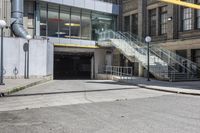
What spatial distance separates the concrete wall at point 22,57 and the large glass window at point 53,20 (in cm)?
726

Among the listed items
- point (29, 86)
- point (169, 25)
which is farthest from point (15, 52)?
point (169, 25)

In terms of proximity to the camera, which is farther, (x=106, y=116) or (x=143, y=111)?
(x=143, y=111)

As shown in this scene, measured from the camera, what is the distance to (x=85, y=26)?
116 feet

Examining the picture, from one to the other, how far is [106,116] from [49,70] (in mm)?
18693

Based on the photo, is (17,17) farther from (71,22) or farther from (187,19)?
(187,19)

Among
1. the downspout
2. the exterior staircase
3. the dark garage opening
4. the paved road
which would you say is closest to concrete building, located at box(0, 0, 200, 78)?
the downspout

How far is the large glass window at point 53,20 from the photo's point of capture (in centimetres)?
3228

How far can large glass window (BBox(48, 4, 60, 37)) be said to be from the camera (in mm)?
32281

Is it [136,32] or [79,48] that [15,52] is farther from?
[136,32]

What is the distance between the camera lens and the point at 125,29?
37438 millimetres

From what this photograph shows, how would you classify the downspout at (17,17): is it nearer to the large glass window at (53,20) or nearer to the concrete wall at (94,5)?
the large glass window at (53,20)

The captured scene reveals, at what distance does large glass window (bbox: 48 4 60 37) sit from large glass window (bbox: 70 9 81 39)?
198cm

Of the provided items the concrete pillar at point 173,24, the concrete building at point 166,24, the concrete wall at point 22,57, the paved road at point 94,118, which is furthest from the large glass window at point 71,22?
the paved road at point 94,118

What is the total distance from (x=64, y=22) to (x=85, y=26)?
2.92 meters
